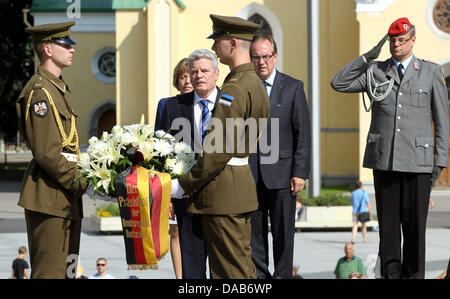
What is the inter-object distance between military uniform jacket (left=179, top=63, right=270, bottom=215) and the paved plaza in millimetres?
6153

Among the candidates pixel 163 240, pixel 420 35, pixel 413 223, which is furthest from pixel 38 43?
pixel 420 35

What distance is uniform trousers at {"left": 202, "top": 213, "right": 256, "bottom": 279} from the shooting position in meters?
5.26

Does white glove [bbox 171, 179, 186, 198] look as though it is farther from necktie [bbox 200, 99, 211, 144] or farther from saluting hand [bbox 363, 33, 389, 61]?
saluting hand [bbox 363, 33, 389, 61]

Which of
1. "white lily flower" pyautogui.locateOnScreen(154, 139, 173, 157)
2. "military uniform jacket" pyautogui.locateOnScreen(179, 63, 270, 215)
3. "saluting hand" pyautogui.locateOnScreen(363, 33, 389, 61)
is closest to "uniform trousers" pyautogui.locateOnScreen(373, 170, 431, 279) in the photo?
"saluting hand" pyautogui.locateOnScreen(363, 33, 389, 61)

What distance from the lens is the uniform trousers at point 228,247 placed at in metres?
5.26

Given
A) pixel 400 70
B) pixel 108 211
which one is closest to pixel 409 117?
pixel 400 70

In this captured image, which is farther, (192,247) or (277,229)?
(277,229)

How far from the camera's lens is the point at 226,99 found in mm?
5195

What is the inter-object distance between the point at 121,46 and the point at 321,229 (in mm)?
13027

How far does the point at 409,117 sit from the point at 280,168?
1065 millimetres

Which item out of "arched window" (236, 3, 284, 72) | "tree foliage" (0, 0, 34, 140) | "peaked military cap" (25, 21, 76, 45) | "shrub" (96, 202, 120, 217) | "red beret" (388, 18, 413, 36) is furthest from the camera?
"tree foliage" (0, 0, 34, 140)

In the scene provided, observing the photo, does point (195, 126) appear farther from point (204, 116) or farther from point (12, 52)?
point (12, 52)

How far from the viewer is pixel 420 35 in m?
26.4

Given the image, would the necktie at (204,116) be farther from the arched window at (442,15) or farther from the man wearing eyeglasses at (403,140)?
the arched window at (442,15)
